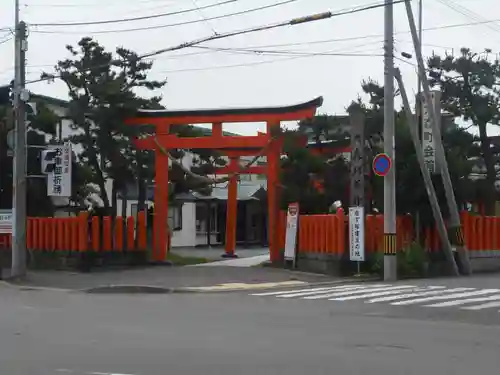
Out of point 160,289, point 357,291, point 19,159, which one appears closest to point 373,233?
point 357,291

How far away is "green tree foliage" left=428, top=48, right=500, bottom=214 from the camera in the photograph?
32719 millimetres

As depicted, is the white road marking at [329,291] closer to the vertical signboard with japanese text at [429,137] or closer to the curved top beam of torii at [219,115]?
the vertical signboard with japanese text at [429,137]

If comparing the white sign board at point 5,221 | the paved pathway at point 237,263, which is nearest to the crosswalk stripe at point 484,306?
the paved pathway at point 237,263

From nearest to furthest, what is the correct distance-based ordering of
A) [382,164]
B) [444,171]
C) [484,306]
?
[484,306] → [382,164] → [444,171]

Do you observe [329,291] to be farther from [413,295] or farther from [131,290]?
[131,290]

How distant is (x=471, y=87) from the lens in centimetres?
3316

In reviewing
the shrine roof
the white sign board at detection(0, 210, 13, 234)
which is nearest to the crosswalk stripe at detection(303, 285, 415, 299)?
the shrine roof

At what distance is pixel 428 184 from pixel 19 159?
1260 centimetres

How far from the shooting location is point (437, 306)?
15898 mm

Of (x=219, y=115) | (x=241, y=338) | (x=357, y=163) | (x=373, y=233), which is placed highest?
(x=219, y=115)

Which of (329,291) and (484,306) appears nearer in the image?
(484,306)

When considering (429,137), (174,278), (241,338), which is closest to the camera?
(241,338)

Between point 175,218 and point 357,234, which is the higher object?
point 175,218

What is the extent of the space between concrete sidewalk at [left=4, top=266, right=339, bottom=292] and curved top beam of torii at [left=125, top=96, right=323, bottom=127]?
557cm
